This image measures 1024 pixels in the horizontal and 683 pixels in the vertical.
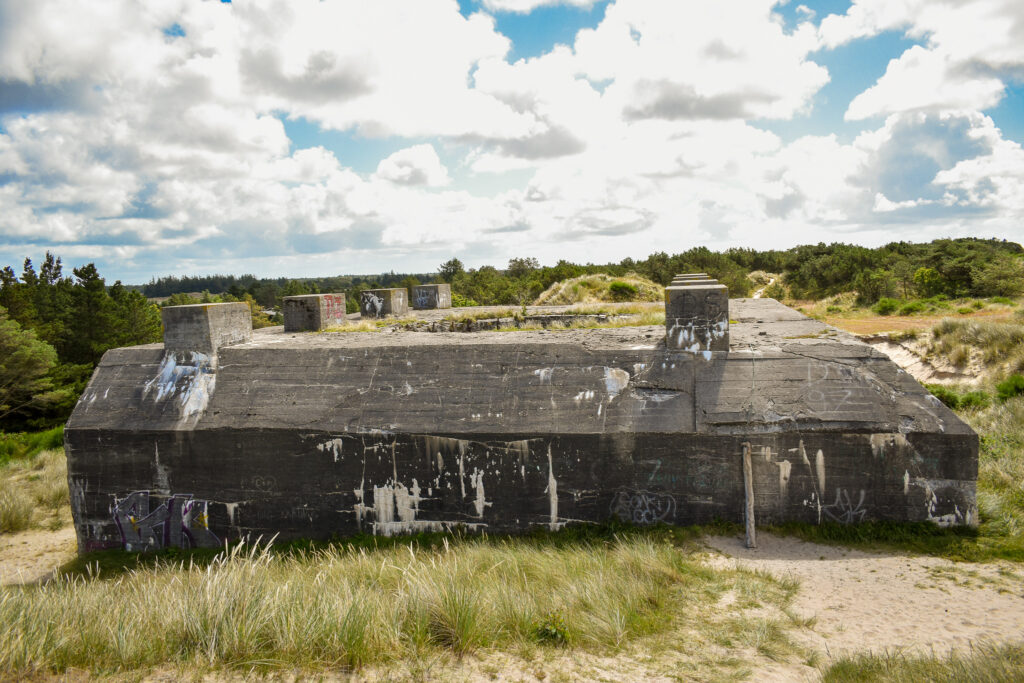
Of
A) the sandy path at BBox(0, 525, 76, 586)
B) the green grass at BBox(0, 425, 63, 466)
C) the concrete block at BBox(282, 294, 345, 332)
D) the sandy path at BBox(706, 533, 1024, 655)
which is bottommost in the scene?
the sandy path at BBox(0, 525, 76, 586)

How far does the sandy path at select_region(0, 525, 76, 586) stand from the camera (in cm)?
689

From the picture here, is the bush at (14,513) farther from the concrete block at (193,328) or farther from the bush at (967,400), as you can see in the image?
the bush at (967,400)

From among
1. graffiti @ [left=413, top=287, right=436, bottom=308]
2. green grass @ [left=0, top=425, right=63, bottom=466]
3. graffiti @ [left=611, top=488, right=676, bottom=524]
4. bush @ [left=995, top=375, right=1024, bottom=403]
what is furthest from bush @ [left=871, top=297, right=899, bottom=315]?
green grass @ [left=0, top=425, right=63, bottom=466]

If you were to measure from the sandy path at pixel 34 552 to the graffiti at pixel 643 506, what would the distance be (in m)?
6.65

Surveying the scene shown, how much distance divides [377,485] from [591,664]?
11.4 ft

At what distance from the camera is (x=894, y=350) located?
636 inches

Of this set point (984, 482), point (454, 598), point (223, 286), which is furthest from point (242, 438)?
point (223, 286)

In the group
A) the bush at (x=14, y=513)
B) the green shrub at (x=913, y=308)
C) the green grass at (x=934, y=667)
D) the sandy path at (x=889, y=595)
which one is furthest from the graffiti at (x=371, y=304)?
the green shrub at (x=913, y=308)

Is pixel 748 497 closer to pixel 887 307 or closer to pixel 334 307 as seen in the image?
pixel 334 307

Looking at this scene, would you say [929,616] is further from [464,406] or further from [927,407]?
[464,406]

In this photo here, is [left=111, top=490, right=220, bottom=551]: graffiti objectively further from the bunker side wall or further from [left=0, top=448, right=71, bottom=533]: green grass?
[left=0, top=448, right=71, bottom=533]: green grass

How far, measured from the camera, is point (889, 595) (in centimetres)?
468

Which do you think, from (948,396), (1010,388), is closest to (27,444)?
(948,396)

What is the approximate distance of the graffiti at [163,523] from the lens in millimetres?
6773
